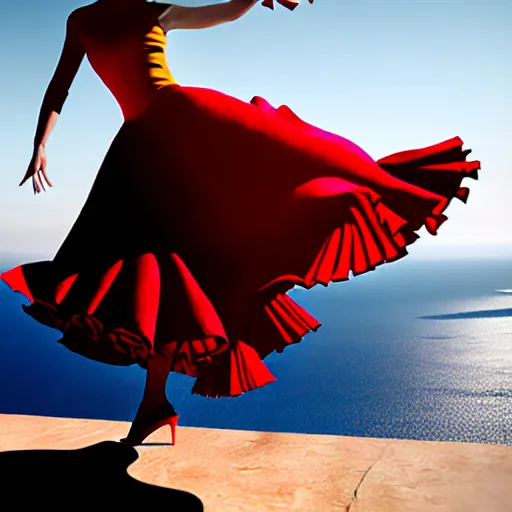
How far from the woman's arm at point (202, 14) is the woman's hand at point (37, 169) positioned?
0.69 metres

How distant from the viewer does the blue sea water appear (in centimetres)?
4112

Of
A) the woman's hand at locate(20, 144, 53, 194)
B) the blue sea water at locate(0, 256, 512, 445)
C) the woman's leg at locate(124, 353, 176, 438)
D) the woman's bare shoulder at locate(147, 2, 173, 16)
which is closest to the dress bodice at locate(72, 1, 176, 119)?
the woman's bare shoulder at locate(147, 2, 173, 16)

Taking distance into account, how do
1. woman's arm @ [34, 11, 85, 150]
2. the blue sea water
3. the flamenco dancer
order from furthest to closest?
1. the blue sea water
2. woman's arm @ [34, 11, 85, 150]
3. the flamenco dancer

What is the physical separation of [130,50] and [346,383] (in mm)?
49327

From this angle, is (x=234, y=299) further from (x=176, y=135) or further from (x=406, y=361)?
(x=406, y=361)

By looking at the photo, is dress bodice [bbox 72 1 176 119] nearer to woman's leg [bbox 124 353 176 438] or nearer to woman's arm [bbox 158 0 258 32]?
woman's arm [bbox 158 0 258 32]

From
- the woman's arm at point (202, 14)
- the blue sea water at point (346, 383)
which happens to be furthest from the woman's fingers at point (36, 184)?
the blue sea water at point (346, 383)

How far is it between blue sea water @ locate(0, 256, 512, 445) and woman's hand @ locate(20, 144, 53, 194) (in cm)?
3265

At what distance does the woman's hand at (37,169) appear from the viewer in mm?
2395

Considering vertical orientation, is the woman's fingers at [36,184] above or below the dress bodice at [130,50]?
below

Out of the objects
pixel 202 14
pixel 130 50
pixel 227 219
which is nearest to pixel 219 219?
pixel 227 219

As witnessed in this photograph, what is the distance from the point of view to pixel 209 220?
192cm

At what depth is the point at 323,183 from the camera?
1.91 m

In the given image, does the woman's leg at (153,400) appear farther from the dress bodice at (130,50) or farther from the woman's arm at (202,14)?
the woman's arm at (202,14)
